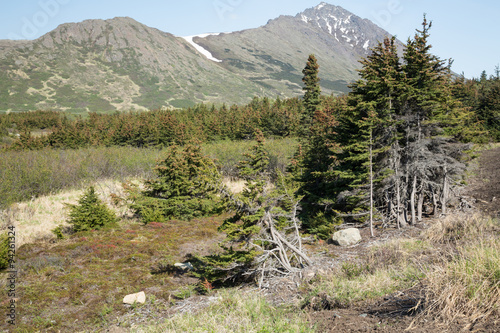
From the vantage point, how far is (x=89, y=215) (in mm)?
17031

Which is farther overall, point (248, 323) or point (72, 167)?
point (72, 167)

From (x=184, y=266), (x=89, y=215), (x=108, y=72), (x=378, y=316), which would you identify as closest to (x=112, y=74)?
(x=108, y=72)

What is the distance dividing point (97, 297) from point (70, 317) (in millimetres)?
1203

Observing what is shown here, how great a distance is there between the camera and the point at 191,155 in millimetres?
20109

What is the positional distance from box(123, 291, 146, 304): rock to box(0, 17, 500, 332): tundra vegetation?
0.33 metres

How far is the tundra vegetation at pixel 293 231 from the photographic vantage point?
4895mm

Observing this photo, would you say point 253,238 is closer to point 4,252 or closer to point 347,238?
point 347,238

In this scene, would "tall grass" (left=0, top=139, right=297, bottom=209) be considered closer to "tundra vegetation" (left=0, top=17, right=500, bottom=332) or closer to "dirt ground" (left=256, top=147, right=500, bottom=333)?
"tundra vegetation" (left=0, top=17, right=500, bottom=332)

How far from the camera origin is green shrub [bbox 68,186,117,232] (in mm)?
16750

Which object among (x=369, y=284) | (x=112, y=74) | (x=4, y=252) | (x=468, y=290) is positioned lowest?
(x=4, y=252)

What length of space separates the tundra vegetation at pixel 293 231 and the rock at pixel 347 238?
83cm

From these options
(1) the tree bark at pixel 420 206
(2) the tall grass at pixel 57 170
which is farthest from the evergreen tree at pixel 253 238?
(2) the tall grass at pixel 57 170

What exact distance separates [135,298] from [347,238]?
853 centimetres

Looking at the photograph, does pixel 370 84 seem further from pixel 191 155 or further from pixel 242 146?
pixel 242 146
